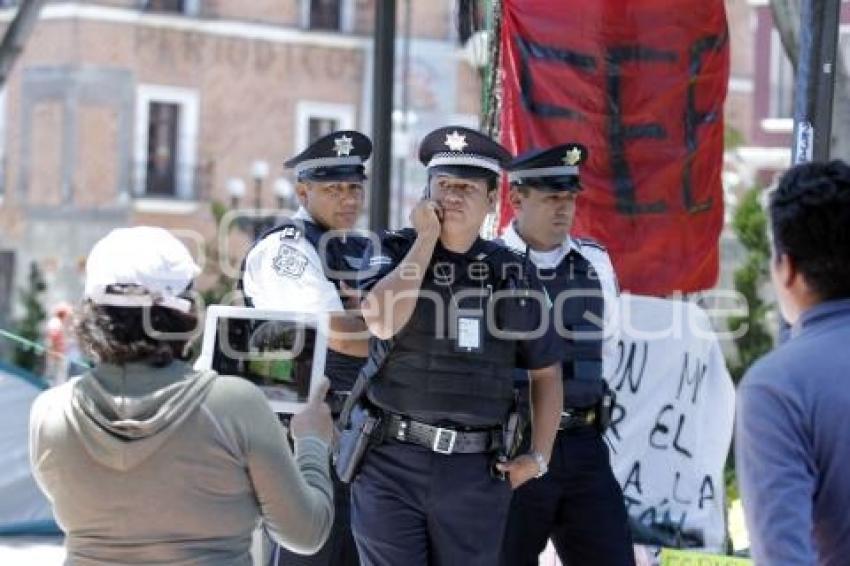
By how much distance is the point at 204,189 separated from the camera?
37.9 meters

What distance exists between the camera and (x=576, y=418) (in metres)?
5.96

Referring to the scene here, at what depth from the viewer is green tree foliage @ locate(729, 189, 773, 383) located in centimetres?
1877

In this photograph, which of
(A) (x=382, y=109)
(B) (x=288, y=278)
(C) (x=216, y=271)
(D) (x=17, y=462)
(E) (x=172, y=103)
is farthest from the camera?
(E) (x=172, y=103)

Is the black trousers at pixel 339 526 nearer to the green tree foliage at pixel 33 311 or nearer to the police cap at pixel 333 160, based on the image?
the police cap at pixel 333 160

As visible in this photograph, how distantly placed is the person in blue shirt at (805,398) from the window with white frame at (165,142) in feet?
113

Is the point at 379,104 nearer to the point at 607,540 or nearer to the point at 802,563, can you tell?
the point at 607,540

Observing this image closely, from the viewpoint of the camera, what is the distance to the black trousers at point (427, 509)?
5.09 meters

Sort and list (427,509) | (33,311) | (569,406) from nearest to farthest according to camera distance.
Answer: (427,509) → (569,406) → (33,311)

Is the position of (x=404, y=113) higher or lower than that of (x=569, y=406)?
higher

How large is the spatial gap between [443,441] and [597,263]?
1421mm

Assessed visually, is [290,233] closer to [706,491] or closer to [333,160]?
[333,160]

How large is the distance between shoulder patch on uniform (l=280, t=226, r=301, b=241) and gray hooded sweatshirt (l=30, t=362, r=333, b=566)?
214 centimetres

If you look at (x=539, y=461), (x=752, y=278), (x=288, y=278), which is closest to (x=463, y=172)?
(x=288, y=278)

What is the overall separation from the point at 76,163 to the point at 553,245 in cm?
3192
